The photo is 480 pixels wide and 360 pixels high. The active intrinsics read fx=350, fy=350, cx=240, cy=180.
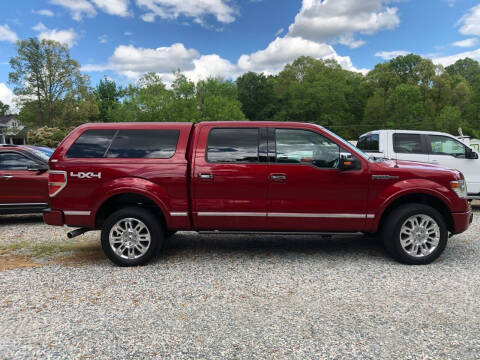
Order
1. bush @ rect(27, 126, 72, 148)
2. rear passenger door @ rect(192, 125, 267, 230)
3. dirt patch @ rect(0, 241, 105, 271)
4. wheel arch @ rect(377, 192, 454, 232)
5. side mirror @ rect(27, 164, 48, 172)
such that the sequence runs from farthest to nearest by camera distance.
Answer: bush @ rect(27, 126, 72, 148) < side mirror @ rect(27, 164, 48, 172) < dirt patch @ rect(0, 241, 105, 271) < wheel arch @ rect(377, 192, 454, 232) < rear passenger door @ rect(192, 125, 267, 230)

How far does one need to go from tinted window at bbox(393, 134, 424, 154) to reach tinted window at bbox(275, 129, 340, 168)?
432 centimetres

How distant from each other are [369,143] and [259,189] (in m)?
5.28

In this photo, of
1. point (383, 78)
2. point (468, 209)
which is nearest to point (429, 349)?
point (468, 209)

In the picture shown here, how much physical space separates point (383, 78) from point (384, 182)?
6607 cm

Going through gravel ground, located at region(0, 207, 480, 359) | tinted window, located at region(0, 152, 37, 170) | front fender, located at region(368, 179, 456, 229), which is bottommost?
gravel ground, located at region(0, 207, 480, 359)

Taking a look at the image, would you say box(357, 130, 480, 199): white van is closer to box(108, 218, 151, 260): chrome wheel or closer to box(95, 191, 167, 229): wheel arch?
box(95, 191, 167, 229): wheel arch

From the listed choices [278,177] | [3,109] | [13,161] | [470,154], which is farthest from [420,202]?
[3,109]

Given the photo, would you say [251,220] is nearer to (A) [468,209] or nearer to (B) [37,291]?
(B) [37,291]

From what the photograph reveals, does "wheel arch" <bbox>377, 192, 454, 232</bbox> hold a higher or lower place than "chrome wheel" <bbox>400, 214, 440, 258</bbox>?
higher

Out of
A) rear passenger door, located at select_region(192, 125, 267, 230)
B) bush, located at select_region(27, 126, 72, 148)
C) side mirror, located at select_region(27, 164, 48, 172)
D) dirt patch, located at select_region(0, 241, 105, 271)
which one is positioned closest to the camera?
rear passenger door, located at select_region(192, 125, 267, 230)

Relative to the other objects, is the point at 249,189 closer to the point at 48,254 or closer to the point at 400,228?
the point at 400,228

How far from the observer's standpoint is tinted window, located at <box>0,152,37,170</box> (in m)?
7.42

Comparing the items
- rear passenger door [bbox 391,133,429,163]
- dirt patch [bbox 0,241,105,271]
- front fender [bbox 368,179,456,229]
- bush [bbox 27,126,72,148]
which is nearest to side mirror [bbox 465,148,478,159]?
rear passenger door [bbox 391,133,429,163]

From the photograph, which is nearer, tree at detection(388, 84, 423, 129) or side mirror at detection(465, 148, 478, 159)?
side mirror at detection(465, 148, 478, 159)
